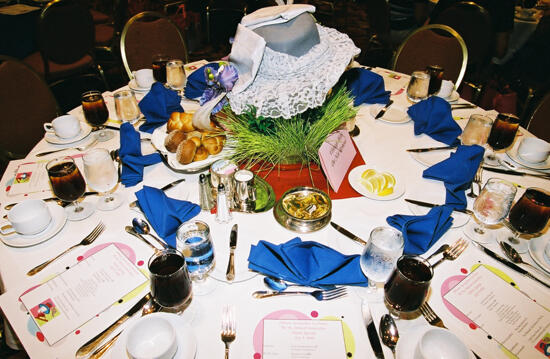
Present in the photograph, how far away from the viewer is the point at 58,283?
985mm

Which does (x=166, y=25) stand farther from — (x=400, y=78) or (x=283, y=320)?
(x=283, y=320)

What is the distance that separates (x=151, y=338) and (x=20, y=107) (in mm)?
1706

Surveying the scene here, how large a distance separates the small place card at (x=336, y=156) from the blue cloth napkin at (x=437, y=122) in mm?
480

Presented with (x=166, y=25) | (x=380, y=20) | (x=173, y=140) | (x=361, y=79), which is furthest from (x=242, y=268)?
(x=380, y=20)

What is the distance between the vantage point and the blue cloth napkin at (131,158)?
1.38m

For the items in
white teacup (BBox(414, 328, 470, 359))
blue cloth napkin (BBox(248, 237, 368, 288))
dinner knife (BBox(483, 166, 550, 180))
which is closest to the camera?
white teacup (BBox(414, 328, 470, 359))

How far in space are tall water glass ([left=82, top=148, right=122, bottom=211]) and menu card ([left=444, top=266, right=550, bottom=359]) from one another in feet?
3.98

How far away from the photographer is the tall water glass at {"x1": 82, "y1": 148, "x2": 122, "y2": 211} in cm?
120

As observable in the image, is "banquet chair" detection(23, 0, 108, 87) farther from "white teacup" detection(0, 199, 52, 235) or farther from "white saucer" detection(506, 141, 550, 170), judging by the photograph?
"white saucer" detection(506, 141, 550, 170)

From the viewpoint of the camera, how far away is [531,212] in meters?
1.08

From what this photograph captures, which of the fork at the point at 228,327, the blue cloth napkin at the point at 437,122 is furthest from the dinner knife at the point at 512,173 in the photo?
the fork at the point at 228,327

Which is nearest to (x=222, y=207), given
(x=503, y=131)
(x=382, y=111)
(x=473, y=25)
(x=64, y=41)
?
(x=382, y=111)

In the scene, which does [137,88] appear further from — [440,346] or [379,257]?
[440,346]

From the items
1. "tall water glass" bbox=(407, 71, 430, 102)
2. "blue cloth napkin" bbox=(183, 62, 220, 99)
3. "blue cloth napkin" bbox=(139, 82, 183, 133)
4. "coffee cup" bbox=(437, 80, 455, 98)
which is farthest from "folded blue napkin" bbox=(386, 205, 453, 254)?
"blue cloth napkin" bbox=(183, 62, 220, 99)
